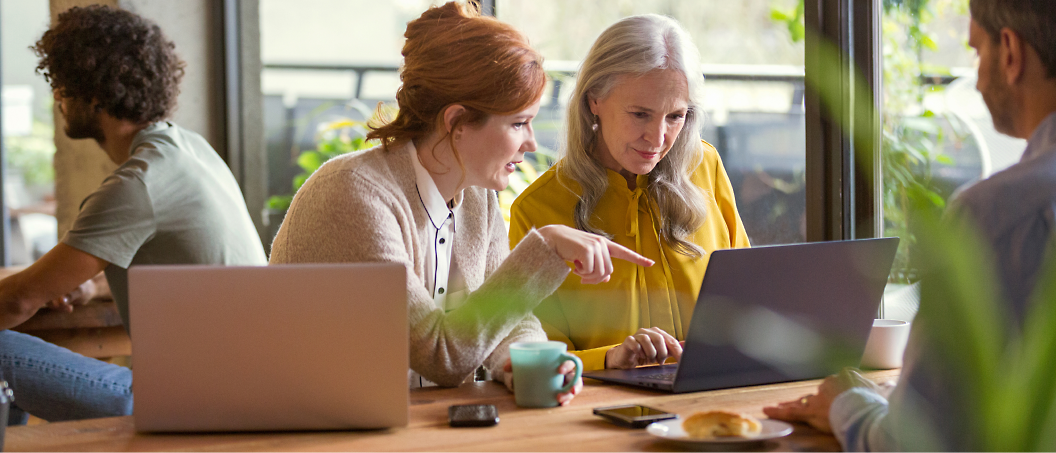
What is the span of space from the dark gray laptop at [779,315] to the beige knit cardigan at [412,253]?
8.0 inches

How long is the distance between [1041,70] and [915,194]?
323 millimetres

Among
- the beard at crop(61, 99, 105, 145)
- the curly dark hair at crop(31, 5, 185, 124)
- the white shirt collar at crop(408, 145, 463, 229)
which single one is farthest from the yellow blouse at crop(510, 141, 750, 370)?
the beard at crop(61, 99, 105, 145)

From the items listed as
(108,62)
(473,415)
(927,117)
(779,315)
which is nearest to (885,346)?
(779,315)

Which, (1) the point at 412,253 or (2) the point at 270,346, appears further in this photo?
(1) the point at 412,253

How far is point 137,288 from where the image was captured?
1.06 meters

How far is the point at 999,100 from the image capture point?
3.11 feet

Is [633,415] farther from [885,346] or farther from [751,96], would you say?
[751,96]

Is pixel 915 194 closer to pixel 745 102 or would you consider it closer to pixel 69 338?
pixel 745 102

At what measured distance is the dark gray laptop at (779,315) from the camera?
3.85ft

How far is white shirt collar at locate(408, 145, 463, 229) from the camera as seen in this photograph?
5.24 feet

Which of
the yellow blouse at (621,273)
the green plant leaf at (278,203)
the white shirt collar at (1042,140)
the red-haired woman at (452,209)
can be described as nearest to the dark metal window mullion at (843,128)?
the yellow blouse at (621,273)

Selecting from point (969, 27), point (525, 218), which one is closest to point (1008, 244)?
point (969, 27)

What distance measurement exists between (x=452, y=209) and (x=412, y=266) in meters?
0.26

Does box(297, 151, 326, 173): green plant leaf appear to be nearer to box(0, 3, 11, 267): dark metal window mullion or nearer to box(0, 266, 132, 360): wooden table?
box(0, 266, 132, 360): wooden table
